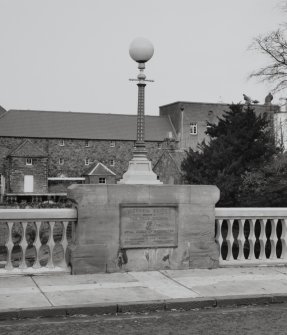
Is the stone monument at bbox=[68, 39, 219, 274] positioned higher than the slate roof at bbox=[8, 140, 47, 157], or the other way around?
the slate roof at bbox=[8, 140, 47, 157]

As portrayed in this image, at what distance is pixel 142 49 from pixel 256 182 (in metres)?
23.5

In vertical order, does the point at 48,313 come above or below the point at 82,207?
below

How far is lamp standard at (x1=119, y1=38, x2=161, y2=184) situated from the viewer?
30.1 feet

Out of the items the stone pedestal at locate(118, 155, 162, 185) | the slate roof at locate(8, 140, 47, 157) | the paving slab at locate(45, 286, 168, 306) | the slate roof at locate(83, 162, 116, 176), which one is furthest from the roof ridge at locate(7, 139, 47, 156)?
the paving slab at locate(45, 286, 168, 306)

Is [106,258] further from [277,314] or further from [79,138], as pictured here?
[79,138]

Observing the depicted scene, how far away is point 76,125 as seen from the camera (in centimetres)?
7819

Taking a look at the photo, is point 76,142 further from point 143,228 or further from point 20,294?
point 20,294

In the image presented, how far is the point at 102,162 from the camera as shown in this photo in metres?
76.2

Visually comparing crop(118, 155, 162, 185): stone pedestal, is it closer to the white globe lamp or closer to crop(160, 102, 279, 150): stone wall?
the white globe lamp

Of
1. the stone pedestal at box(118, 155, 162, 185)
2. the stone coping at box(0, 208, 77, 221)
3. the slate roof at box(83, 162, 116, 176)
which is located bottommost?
the stone coping at box(0, 208, 77, 221)

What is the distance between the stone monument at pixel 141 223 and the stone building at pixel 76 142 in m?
57.0

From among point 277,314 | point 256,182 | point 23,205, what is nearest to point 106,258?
point 277,314

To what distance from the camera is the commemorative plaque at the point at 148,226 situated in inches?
349

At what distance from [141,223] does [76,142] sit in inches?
2673
